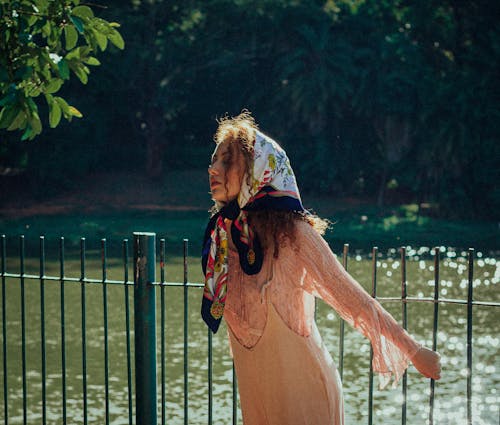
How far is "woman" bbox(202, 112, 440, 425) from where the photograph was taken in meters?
2.95

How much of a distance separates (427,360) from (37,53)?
2.12 metres

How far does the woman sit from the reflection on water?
425cm

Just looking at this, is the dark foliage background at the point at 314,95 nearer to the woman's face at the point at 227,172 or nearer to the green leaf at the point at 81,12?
the green leaf at the point at 81,12

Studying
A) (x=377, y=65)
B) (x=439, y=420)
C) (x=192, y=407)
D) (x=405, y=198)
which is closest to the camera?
(x=439, y=420)

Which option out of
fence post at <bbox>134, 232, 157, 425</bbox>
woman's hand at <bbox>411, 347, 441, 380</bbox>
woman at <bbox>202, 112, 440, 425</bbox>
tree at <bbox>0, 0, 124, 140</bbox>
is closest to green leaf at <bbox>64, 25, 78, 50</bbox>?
tree at <bbox>0, 0, 124, 140</bbox>

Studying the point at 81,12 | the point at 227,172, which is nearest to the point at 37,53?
the point at 81,12

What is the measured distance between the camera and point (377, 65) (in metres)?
30.6

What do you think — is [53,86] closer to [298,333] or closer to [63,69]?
[63,69]

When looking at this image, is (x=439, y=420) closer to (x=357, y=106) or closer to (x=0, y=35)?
(x=0, y=35)

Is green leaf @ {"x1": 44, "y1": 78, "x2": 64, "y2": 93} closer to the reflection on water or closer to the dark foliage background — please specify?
the reflection on water

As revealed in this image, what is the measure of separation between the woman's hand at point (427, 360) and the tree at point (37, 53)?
186cm

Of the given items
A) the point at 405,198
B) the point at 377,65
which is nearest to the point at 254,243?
the point at 377,65

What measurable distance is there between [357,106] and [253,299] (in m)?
28.5

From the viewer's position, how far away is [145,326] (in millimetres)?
4383
